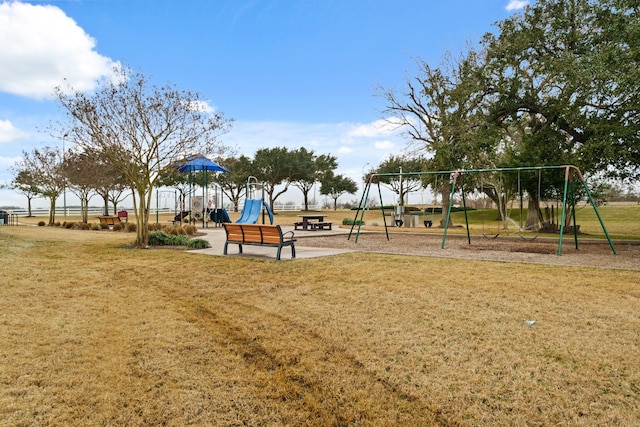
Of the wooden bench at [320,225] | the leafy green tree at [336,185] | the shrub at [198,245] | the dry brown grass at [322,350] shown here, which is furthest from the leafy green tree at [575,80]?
the leafy green tree at [336,185]

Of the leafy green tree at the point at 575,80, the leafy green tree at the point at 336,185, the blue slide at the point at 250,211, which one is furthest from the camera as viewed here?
the leafy green tree at the point at 336,185

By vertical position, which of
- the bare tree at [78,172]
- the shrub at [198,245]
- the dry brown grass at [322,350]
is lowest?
the dry brown grass at [322,350]

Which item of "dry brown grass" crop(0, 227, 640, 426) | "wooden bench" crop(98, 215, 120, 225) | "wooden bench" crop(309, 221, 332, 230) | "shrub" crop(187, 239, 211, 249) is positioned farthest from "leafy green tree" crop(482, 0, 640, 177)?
"wooden bench" crop(98, 215, 120, 225)

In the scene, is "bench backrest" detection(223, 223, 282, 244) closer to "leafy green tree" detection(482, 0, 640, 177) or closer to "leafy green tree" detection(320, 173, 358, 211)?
"leafy green tree" detection(482, 0, 640, 177)

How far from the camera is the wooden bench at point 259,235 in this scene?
30.5 ft

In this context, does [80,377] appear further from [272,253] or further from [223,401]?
[272,253]

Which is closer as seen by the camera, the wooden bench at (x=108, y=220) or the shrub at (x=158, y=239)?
the shrub at (x=158, y=239)

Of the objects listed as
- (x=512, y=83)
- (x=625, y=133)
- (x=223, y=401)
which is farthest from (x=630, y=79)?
(x=223, y=401)

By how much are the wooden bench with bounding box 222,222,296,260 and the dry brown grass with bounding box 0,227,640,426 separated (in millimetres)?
2111

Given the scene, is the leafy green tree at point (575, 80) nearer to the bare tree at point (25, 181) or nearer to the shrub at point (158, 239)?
the shrub at point (158, 239)

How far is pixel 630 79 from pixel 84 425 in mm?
12271

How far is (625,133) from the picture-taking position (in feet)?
37.4

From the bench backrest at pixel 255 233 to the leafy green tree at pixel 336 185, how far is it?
4680 cm

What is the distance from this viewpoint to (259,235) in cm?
976
